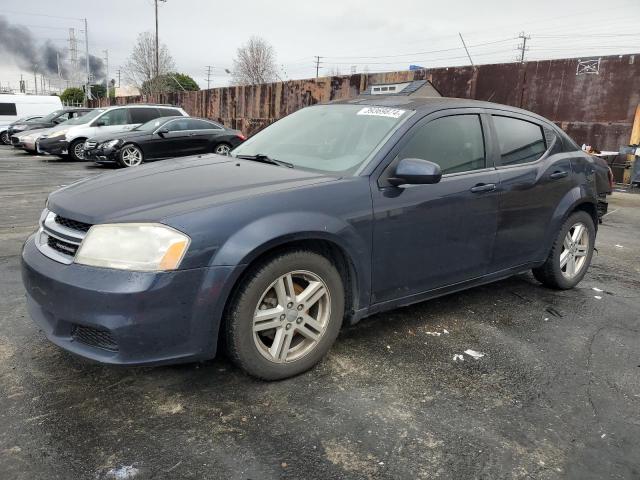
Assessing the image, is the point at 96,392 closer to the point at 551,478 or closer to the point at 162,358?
the point at 162,358

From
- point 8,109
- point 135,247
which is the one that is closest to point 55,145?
point 8,109

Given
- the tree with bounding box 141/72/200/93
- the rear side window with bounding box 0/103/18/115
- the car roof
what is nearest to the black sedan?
the car roof

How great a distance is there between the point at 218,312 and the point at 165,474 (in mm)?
739

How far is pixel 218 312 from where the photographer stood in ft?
8.28

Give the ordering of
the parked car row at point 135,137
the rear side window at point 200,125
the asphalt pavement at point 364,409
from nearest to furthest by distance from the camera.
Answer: the asphalt pavement at point 364,409
the parked car row at point 135,137
the rear side window at point 200,125

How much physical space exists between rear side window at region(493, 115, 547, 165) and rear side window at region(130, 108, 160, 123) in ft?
42.6

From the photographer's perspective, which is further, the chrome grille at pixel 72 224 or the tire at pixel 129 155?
the tire at pixel 129 155

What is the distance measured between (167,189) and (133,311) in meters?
0.76

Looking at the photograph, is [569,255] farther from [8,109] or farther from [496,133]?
[8,109]

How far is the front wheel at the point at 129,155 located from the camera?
12695 millimetres

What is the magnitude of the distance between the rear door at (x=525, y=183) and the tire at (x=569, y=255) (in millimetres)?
199

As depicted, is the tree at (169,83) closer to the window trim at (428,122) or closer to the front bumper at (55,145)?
the front bumper at (55,145)

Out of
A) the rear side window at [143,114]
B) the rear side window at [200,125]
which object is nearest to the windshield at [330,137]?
the rear side window at [200,125]

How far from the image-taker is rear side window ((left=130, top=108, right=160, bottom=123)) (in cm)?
1508
